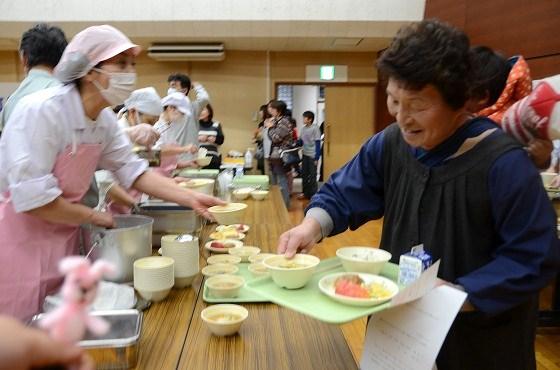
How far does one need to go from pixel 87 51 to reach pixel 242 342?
1.08 meters

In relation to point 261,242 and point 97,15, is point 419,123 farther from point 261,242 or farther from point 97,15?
point 97,15

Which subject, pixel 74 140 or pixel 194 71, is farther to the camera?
pixel 194 71

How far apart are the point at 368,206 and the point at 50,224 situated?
106 cm

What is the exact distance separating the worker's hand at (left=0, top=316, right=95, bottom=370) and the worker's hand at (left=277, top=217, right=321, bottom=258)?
0.79 metres

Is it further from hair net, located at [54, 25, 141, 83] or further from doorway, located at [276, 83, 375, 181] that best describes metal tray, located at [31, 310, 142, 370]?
doorway, located at [276, 83, 375, 181]

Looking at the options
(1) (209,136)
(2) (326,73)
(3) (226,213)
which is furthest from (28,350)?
(2) (326,73)

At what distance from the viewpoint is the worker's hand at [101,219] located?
1520mm

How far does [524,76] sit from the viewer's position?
1.66 metres

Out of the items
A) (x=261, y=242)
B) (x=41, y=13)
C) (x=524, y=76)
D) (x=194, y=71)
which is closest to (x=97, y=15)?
(x=41, y=13)

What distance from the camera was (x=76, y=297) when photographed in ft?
1.44

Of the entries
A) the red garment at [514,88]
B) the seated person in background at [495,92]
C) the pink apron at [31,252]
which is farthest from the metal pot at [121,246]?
the red garment at [514,88]

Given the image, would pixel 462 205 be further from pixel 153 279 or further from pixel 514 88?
pixel 153 279

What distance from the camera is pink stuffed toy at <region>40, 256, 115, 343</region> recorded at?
43 centimetres

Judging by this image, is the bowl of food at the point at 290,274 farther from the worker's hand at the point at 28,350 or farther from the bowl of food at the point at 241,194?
the bowl of food at the point at 241,194
